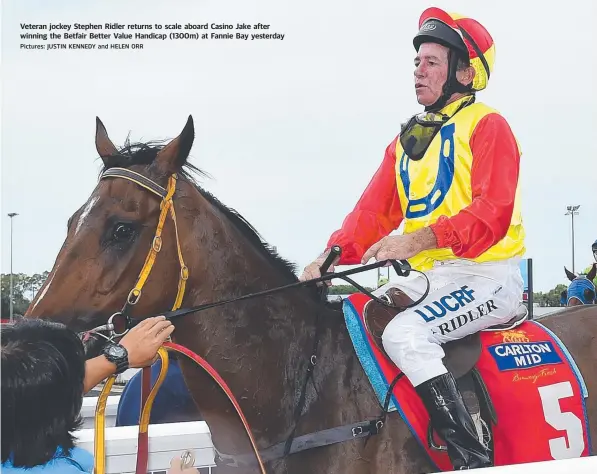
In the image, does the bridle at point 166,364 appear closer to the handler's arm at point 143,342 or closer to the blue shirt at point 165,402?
the handler's arm at point 143,342

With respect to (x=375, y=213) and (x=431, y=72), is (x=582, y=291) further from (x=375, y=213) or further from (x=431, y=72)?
(x=431, y=72)

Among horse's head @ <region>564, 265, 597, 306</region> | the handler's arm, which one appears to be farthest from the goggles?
horse's head @ <region>564, 265, 597, 306</region>

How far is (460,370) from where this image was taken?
2.04 metres

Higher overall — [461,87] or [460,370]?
[461,87]

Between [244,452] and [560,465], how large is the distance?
1013 millimetres

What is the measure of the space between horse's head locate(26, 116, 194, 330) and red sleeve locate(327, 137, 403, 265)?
2.36 ft

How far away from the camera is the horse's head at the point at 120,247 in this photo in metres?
1.81

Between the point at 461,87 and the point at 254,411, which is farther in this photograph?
the point at 461,87

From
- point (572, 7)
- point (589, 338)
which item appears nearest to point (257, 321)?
point (589, 338)

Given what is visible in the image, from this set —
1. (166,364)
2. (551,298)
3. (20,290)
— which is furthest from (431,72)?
(551,298)

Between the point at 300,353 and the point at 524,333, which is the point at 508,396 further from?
the point at 300,353

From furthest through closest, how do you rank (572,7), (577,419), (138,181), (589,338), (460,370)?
(572,7) → (589,338) → (577,419) → (460,370) → (138,181)

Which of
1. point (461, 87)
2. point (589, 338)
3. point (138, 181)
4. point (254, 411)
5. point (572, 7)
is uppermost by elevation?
point (572, 7)

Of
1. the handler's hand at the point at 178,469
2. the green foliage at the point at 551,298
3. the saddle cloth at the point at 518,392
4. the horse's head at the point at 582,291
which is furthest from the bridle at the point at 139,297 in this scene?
the horse's head at the point at 582,291
